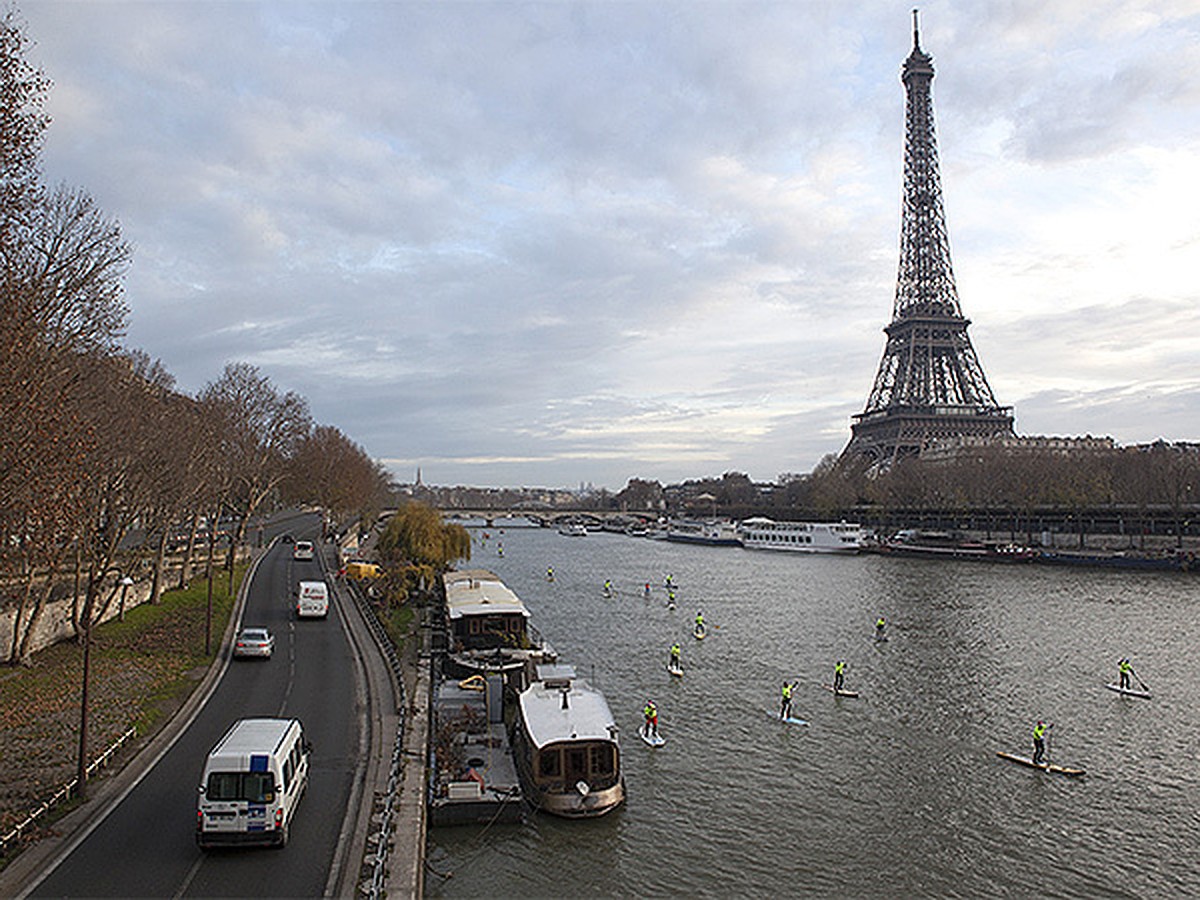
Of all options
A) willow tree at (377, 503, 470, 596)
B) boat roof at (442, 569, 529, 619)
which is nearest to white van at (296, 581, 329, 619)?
boat roof at (442, 569, 529, 619)

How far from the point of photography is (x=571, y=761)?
24.1 m

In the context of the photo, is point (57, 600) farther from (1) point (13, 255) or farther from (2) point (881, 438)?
(2) point (881, 438)

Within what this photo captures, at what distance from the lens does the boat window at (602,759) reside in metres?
24.3

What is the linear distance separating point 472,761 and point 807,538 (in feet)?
335

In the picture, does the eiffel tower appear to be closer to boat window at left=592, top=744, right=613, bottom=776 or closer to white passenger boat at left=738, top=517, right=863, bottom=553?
white passenger boat at left=738, top=517, right=863, bottom=553

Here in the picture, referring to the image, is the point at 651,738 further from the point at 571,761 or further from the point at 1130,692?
the point at 1130,692

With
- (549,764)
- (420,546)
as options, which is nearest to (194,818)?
(549,764)

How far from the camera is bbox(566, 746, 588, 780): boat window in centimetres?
2403

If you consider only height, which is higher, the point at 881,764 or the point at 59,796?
the point at 59,796

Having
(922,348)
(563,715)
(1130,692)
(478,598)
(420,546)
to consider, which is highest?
(922,348)

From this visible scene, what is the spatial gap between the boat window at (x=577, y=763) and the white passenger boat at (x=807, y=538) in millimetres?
98320

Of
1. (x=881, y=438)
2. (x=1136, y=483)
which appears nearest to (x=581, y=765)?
(x=1136, y=483)

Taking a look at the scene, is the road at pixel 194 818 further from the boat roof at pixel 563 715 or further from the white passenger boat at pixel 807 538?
the white passenger boat at pixel 807 538

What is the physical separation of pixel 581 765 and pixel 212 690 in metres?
13.1
